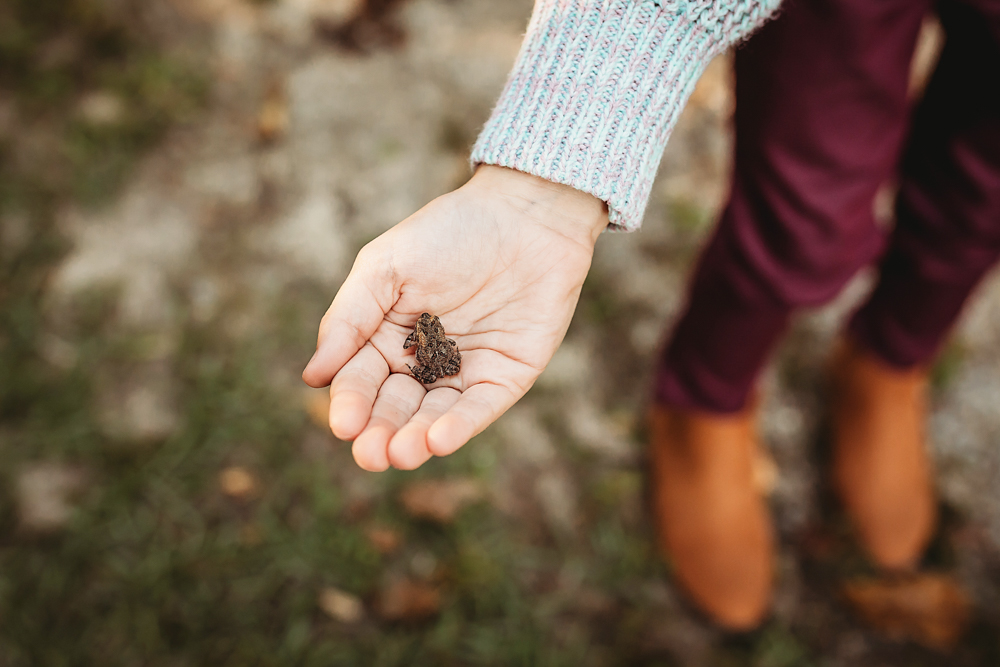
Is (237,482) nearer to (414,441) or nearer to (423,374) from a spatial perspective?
(423,374)

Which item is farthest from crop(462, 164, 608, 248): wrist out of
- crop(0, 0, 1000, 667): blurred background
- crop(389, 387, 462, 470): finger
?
crop(0, 0, 1000, 667): blurred background

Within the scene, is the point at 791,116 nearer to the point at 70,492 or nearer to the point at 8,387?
the point at 70,492

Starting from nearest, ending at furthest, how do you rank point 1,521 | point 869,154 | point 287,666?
point 869,154
point 287,666
point 1,521

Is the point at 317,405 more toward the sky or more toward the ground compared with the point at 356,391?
more toward the ground

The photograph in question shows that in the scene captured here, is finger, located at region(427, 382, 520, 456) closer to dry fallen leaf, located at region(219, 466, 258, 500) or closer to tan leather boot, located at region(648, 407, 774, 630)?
tan leather boot, located at region(648, 407, 774, 630)

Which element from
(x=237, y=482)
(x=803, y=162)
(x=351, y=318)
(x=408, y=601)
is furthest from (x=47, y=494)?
(x=803, y=162)

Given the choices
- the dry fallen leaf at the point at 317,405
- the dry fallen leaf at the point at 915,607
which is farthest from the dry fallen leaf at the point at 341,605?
the dry fallen leaf at the point at 915,607

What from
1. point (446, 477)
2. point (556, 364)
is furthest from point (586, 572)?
point (556, 364)
